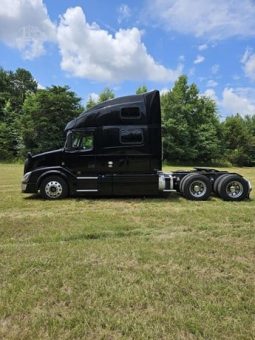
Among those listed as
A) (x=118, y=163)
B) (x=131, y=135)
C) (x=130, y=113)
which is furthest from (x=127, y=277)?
(x=130, y=113)

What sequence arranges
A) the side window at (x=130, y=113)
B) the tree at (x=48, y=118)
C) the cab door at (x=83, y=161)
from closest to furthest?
the side window at (x=130, y=113) → the cab door at (x=83, y=161) → the tree at (x=48, y=118)

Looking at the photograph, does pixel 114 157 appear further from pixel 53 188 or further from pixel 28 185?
pixel 28 185

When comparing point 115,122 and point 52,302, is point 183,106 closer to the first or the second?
point 115,122

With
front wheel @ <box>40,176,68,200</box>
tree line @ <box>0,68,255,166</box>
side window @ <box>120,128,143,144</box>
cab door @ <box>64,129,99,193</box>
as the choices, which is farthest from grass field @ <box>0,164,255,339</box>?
tree line @ <box>0,68,255,166</box>

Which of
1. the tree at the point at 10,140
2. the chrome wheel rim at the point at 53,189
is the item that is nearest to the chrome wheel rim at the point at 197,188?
the chrome wheel rim at the point at 53,189

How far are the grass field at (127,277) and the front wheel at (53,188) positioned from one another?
311 cm

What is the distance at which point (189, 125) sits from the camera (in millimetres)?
49906

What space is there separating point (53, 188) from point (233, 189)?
5444 mm

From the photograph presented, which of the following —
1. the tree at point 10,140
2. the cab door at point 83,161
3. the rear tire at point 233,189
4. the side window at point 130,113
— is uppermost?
the tree at point 10,140

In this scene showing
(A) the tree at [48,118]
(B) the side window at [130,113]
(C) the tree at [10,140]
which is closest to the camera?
(B) the side window at [130,113]

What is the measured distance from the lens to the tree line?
4769 centimetres

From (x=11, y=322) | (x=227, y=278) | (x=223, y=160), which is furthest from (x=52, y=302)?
(x=223, y=160)

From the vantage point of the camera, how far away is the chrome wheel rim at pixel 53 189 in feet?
37.2

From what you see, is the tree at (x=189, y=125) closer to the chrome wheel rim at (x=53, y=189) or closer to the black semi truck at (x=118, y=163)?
the black semi truck at (x=118, y=163)
